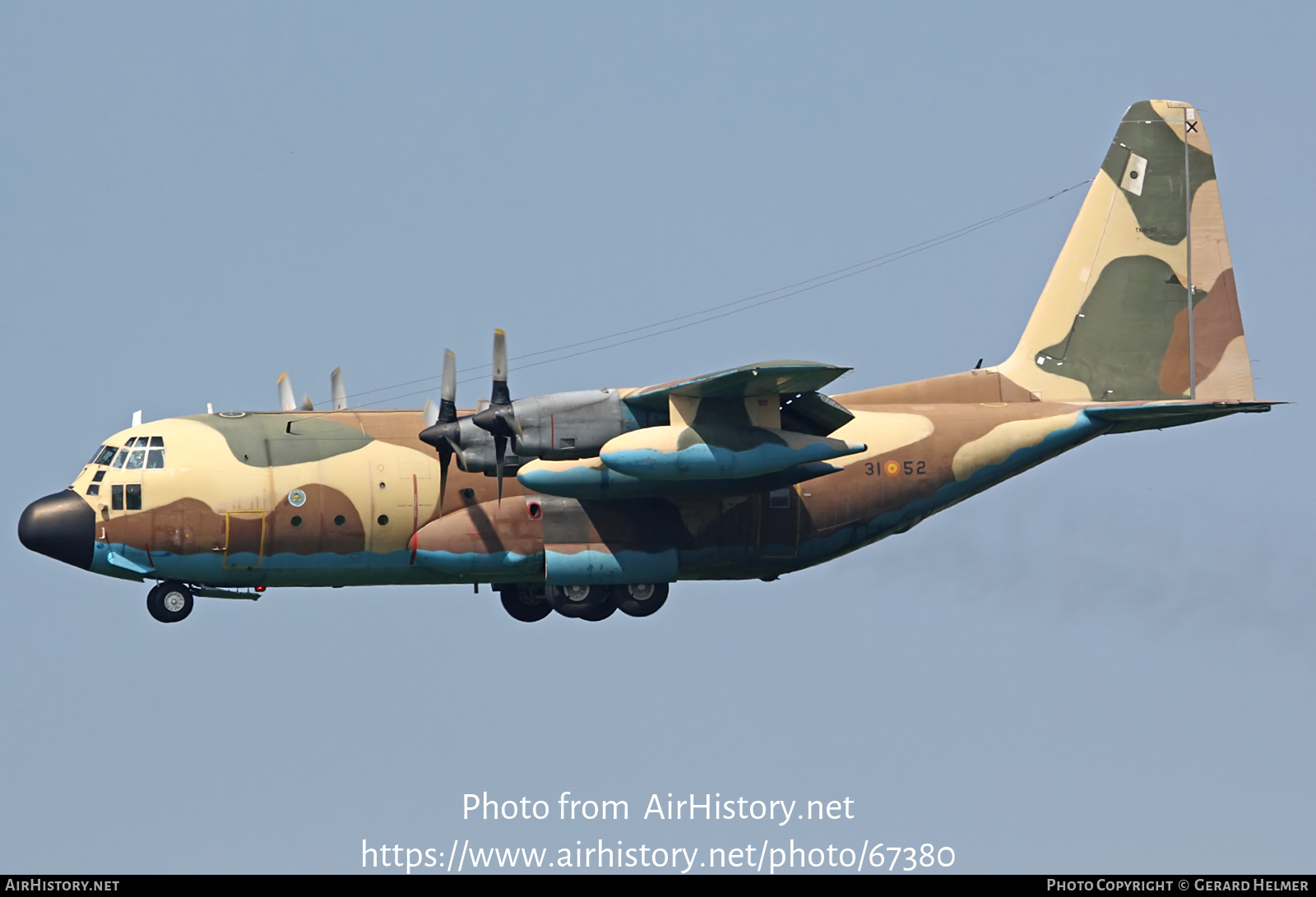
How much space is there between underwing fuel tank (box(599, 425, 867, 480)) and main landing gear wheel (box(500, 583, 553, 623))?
14.5 ft

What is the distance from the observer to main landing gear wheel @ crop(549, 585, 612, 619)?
3064cm

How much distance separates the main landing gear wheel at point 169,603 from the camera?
29.8 metres

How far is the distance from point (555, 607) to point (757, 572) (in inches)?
133

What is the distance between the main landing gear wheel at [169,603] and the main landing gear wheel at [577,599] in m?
5.68

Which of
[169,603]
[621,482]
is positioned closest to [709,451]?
[621,482]

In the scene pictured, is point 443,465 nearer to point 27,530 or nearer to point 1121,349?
point 27,530

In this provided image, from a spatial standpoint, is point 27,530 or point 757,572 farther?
point 757,572

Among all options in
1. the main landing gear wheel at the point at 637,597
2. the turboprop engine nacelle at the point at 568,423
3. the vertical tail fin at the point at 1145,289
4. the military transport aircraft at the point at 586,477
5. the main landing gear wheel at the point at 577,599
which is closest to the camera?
the turboprop engine nacelle at the point at 568,423

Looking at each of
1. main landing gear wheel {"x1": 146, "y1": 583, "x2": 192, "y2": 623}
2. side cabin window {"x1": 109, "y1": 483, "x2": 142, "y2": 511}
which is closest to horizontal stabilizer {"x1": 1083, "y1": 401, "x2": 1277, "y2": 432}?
main landing gear wheel {"x1": 146, "y1": 583, "x2": 192, "y2": 623}

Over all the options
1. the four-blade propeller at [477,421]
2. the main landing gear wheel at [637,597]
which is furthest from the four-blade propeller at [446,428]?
the main landing gear wheel at [637,597]

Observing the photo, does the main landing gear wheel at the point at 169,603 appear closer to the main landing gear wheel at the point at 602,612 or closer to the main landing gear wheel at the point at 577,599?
the main landing gear wheel at the point at 577,599

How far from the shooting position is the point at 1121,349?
33625 mm

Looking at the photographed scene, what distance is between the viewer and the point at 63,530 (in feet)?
95.9

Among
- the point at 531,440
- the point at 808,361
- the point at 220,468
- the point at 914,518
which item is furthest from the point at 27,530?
the point at 914,518
